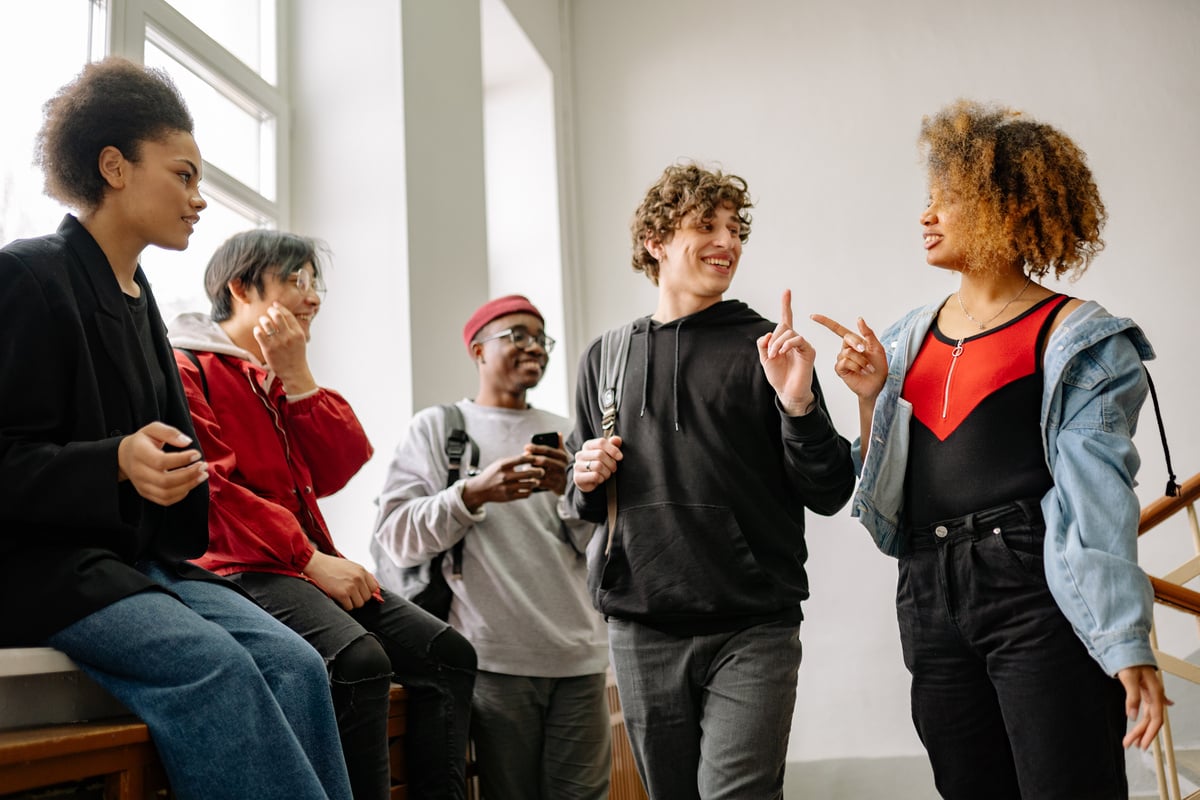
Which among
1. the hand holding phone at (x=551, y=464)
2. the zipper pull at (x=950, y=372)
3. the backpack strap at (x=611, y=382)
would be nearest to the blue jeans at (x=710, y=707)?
the backpack strap at (x=611, y=382)

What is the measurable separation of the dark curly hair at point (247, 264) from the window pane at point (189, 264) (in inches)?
15.0

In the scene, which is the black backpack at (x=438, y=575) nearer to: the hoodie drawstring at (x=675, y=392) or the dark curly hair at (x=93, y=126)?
the hoodie drawstring at (x=675, y=392)

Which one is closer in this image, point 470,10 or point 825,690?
point 470,10

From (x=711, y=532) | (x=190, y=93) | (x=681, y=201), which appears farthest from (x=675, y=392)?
(x=190, y=93)

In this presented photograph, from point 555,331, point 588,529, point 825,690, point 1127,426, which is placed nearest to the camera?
point 1127,426

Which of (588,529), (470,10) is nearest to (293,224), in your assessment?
(470,10)

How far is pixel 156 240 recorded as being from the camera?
1755mm

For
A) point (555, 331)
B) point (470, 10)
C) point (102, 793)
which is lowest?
point (102, 793)

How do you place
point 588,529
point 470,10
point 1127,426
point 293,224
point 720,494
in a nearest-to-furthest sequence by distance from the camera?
point 1127,426, point 720,494, point 588,529, point 293,224, point 470,10

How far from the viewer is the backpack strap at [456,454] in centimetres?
276

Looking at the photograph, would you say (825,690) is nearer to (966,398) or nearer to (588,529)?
(588,529)

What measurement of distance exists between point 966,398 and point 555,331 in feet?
11.3

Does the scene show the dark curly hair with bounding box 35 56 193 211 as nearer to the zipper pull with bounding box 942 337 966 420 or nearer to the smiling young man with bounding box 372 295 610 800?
the smiling young man with bounding box 372 295 610 800

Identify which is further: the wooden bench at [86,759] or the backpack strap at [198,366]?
the backpack strap at [198,366]
